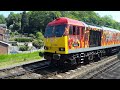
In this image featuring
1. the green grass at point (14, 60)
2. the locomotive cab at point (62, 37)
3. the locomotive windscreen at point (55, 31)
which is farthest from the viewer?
the green grass at point (14, 60)

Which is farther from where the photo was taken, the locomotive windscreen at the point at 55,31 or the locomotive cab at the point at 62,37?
the locomotive windscreen at the point at 55,31

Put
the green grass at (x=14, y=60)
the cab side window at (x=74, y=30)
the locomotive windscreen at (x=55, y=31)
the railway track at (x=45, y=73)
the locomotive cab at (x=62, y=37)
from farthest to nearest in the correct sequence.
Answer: the green grass at (x=14, y=60)
the cab side window at (x=74, y=30)
the locomotive windscreen at (x=55, y=31)
the locomotive cab at (x=62, y=37)
the railway track at (x=45, y=73)

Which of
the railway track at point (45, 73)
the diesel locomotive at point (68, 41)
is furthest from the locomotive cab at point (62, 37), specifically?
the railway track at point (45, 73)

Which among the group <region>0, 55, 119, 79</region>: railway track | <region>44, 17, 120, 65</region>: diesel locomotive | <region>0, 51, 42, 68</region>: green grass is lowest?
<region>0, 55, 119, 79</region>: railway track

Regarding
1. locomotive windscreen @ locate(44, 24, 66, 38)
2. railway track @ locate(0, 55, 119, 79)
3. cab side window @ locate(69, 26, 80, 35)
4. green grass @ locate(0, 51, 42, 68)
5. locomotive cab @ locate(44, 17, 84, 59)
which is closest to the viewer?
railway track @ locate(0, 55, 119, 79)

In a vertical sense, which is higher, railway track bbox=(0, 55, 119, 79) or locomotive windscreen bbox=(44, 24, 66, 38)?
locomotive windscreen bbox=(44, 24, 66, 38)

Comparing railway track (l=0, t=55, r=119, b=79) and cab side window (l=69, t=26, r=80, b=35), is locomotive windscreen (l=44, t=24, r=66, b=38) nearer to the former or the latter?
cab side window (l=69, t=26, r=80, b=35)

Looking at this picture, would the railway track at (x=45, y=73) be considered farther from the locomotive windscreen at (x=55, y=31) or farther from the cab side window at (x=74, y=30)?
the cab side window at (x=74, y=30)

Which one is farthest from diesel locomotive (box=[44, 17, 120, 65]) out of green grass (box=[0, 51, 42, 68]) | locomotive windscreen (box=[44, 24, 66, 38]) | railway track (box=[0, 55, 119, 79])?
green grass (box=[0, 51, 42, 68])
